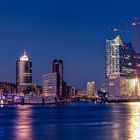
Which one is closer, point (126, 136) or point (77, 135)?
point (126, 136)

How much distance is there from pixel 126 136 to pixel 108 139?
2.36 meters

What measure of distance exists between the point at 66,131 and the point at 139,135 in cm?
1046

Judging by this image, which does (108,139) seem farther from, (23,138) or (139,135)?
(23,138)

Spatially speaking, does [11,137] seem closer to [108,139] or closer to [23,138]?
[23,138]

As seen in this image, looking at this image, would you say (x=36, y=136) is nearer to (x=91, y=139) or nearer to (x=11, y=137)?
(x=11, y=137)

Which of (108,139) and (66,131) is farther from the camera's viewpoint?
(66,131)

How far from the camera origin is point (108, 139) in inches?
1631

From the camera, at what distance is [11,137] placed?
43.9m

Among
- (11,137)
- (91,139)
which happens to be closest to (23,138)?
(11,137)

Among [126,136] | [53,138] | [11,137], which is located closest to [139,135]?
[126,136]

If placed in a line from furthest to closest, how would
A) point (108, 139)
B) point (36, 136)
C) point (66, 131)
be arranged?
point (66, 131) < point (36, 136) < point (108, 139)

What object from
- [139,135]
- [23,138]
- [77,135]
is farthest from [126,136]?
[23,138]

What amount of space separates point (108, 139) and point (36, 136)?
708 centimetres

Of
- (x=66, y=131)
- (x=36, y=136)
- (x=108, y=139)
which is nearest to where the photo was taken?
(x=108, y=139)
